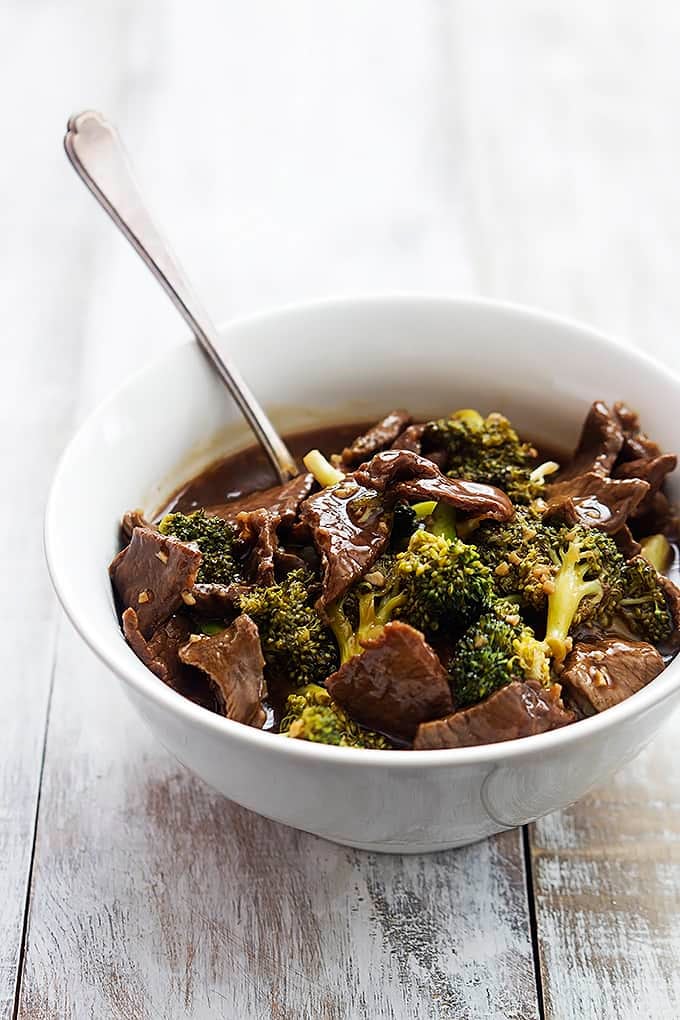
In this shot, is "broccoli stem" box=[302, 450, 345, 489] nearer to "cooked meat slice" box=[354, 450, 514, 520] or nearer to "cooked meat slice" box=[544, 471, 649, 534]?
"cooked meat slice" box=[354, 450, 514, 520]

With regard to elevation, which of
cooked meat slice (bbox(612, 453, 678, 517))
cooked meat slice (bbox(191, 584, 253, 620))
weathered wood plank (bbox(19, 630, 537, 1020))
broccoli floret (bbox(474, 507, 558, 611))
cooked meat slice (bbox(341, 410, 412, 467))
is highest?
cooked meat slice (bbox(191, 584, 253, 620))

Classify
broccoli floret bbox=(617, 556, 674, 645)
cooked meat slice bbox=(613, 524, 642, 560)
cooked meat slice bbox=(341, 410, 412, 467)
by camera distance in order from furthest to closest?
cooked meat slice bbox=(341, 410, 412, 467) < cooked meat slice bbox=(613, 524, 642, 560) < broccoli floret bbox=(617, 556, 674, 645)

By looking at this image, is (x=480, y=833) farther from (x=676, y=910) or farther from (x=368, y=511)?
(x=368, y=511)

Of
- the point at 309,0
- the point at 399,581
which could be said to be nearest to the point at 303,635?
the point at 399,581

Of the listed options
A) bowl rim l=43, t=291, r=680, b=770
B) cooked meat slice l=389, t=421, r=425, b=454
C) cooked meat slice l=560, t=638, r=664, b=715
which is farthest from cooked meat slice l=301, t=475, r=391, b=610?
cooked meat slice l=560, t=638, r=664, b=715

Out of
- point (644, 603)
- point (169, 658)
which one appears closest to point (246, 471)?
point (169, 658)

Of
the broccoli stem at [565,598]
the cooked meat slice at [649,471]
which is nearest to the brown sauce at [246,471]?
the cooked meat slice at [649,471]

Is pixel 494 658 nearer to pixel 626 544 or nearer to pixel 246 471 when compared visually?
pixel 626 544
